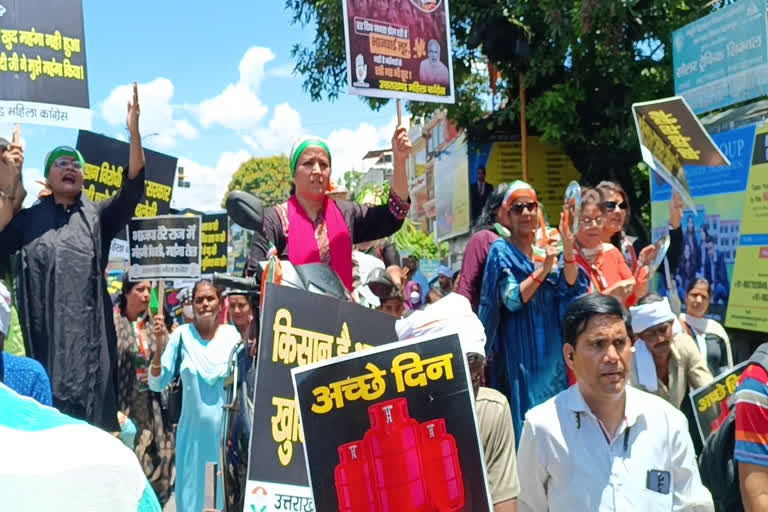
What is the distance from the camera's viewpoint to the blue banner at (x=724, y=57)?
367 inches

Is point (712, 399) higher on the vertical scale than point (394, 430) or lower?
lower

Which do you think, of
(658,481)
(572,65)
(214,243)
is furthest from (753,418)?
(572,65)

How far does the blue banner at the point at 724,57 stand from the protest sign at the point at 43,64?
682 cm

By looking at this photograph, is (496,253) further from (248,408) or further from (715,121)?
(715,121)

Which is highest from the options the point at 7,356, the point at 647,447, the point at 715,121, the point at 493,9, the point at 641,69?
the point at 493,9

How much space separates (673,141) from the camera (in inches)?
233

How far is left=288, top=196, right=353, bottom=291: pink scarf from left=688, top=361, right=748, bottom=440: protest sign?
5.58 ft

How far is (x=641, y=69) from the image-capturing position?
14570 mm

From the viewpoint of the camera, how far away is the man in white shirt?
3.04 meters

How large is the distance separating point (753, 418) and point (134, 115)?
10.4 ft

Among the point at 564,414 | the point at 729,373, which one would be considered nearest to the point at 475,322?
the point at 564,414

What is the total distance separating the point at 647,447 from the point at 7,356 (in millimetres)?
2316

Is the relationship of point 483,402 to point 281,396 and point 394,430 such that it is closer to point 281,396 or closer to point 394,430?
point 394,430

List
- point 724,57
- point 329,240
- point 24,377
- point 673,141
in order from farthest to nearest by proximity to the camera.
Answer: point 724,57 → point 673,141 → point 329,240 → point 24,377
